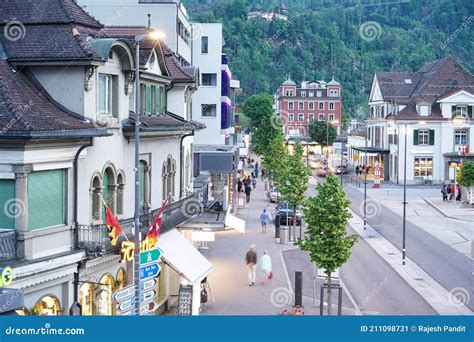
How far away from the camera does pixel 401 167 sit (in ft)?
275

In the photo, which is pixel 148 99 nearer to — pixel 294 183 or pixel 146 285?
pixel 146 285

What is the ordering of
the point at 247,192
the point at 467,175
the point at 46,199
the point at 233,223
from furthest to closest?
the point at 247,192 < the point at 467,175 < the point at 233,223 < the point at 46,199

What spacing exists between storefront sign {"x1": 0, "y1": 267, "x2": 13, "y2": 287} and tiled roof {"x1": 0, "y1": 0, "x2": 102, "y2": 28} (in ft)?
21.9

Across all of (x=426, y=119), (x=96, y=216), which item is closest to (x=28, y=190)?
(x=96, y=216)

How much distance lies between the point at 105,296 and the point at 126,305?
17.4 feet

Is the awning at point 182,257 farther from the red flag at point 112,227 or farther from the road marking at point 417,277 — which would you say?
the road marking at point 417,277

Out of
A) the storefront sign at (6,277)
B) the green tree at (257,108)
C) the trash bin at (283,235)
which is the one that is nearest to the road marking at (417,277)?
the trash bin at (283,235)

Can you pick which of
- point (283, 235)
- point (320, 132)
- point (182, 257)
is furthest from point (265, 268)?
point (320, 132)

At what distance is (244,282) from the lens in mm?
32812

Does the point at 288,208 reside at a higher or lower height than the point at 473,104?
lower

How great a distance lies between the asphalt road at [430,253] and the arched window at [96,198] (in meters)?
13.5

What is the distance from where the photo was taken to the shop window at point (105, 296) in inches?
856

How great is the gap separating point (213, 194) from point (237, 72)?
5722 inches
